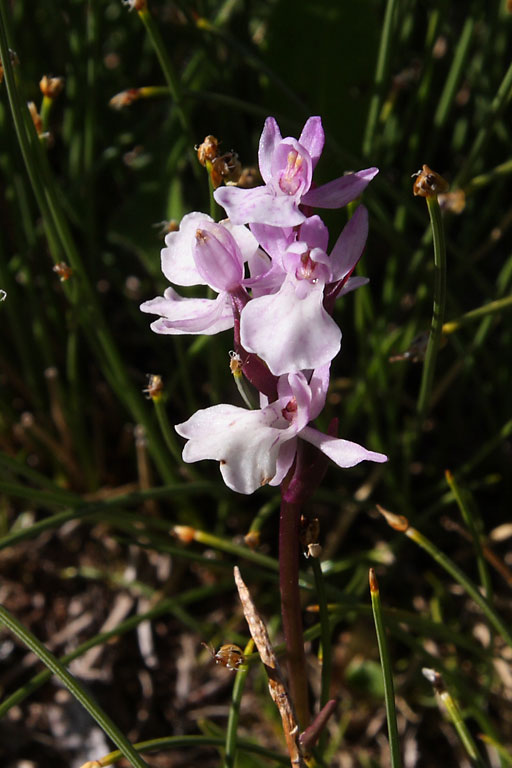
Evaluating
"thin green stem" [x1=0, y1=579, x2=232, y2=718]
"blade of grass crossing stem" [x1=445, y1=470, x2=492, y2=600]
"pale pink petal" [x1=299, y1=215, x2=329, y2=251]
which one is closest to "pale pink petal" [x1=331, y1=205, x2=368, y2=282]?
"pale pink petal" [x1=299, y1=215, x2=329, y2=251]

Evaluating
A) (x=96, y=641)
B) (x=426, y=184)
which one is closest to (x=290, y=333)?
(x=426, y=184)

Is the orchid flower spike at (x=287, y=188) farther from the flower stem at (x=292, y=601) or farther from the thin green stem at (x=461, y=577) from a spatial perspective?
the thin green stem at (x=461, y=577)

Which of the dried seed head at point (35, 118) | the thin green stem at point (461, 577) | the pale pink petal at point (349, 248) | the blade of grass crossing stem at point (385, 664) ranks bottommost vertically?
the thin green stem at point (461, 577)

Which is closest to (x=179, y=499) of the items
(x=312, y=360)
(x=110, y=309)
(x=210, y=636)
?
(x=210, y=636)

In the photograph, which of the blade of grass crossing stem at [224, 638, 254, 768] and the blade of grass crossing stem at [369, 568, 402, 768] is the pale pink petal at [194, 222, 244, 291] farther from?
the blade of grass crossing stem at [224, 638, 254, 768]

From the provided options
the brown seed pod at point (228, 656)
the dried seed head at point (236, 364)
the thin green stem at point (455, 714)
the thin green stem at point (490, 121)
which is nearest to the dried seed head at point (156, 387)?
the dried seed head at point (236, 364)
